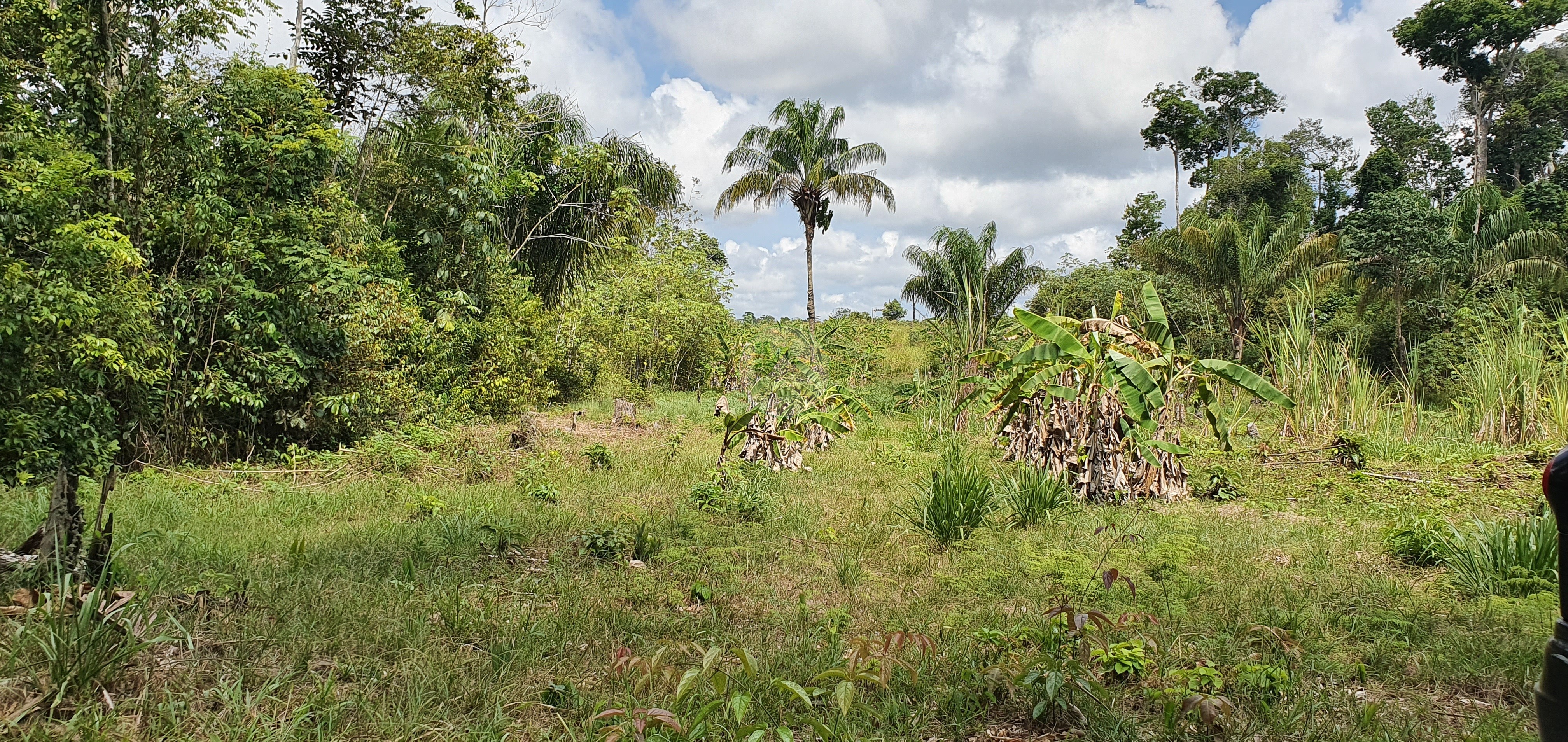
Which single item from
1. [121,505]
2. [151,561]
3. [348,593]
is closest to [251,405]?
[121,505]

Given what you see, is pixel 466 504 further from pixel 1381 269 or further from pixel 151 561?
pixel 1381 269

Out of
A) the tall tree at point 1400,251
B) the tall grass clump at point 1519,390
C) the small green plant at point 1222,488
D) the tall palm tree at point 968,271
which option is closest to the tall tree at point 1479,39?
the tall tree at point 1400,251

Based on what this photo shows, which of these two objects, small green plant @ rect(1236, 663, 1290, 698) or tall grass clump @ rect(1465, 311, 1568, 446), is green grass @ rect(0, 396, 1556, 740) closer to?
small green plant @ rect(1236, 663, 1290, 698)

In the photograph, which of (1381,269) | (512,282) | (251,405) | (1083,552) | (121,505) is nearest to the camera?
(1083,552)

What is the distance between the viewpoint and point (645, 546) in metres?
4.90

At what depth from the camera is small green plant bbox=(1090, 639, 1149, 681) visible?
117 inches

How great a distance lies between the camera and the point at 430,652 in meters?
3.14

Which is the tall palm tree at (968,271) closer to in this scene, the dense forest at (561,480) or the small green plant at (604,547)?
the dense forest at (561,480)

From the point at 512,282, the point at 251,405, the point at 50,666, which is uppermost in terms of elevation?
the point at 512,282

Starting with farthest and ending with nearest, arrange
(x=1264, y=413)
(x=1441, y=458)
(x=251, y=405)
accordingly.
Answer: (x=1264, y=413) < (x=1441, y=458) < (x=251, y=405)

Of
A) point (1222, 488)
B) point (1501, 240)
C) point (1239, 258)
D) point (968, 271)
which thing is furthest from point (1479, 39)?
point (1222, 488)

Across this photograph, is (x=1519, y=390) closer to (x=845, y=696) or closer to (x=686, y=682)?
(x=845, y=696)

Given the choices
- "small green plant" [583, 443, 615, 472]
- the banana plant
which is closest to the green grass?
the banana plant

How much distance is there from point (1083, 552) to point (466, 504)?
15.2 feet
